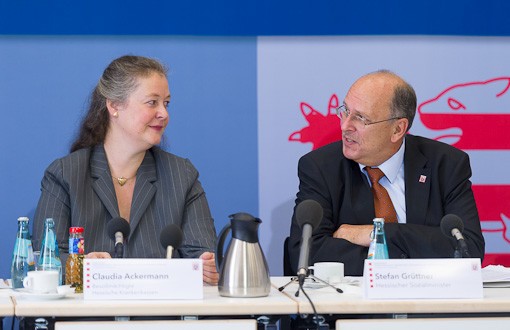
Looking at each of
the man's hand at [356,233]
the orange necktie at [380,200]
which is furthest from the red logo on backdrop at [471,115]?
the man's hand at [356,233]

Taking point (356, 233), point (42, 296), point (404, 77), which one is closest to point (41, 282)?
point (42, 296)

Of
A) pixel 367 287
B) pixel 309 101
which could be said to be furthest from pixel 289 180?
pixel 367 287

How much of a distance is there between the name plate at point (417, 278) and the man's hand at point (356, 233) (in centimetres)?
86

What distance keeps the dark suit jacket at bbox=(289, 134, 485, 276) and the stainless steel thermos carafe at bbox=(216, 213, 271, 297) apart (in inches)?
32.5

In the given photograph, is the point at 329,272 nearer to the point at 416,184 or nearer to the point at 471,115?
the point at 416,184

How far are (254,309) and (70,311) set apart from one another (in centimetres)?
49

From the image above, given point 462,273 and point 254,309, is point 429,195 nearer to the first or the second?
point 462,273

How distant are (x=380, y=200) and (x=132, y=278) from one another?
149 centimetres

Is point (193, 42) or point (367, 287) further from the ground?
point (193, 42)

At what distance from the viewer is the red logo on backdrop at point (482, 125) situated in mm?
4082

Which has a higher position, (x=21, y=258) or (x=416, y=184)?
(x=416, y=184)

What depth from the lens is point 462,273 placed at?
7.95 ft

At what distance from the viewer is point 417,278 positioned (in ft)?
7.88

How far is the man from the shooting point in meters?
3.50
